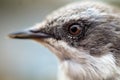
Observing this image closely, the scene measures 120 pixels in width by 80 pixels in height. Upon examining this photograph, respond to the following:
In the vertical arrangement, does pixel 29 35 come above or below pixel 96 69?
above

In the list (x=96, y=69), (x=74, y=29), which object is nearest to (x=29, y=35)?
(x=74, y=29)

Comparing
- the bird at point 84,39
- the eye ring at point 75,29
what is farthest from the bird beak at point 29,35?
the eye ring at point 75,29

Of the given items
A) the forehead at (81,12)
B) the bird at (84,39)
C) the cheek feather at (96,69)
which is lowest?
the cheek feather at (96,69)

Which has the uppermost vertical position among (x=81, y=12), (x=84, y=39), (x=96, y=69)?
(x=81, y=12)

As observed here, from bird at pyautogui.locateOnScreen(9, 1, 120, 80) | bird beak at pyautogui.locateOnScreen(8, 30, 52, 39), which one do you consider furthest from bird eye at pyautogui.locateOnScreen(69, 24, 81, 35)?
bird beak at pyautogui.locateOnScreen(8, 30, 52, 39)

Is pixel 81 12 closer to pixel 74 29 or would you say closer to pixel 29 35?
pixel 74 29

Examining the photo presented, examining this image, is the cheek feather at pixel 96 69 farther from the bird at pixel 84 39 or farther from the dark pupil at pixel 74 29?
the dark pupil at pixel 74 29

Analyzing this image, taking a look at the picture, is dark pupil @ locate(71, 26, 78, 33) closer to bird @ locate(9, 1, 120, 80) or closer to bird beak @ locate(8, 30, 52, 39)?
bird @ locate(9, 1, 120, 80)

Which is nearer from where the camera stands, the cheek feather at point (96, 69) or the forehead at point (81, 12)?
the cheek feather at point (96, 69)
